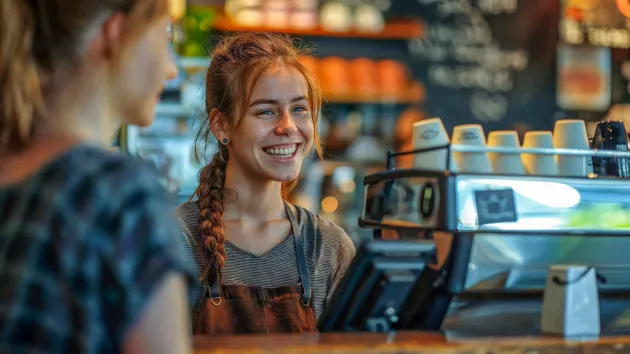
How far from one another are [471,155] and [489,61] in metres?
4.03

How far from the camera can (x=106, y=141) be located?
3.09 ft

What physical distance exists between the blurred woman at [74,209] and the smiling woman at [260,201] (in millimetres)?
996

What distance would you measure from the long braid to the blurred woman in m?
0.99

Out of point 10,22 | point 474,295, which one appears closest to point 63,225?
point 10,22

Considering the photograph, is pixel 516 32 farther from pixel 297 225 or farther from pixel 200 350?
pixel 200 350

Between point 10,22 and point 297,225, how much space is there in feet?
4.12

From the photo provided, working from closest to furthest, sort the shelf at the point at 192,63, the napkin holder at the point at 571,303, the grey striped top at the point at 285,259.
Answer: the napkin holder at the point at 571,303
the grey striped top at the point at 285,259
the shelf at the point at 192,63

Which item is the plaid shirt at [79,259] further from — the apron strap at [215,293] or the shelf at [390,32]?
the shelf at [390,32]

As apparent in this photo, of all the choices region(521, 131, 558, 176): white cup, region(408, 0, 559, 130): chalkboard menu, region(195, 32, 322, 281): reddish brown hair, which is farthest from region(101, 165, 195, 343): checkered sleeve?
region(408, 0, 559, 130): chalkboard menu

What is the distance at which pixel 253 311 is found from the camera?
5.91 ft

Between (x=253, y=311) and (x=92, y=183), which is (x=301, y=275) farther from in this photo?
(x=92, y=183)

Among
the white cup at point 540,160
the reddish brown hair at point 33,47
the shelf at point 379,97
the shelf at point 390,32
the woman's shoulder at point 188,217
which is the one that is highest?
the shelf at point 390,32

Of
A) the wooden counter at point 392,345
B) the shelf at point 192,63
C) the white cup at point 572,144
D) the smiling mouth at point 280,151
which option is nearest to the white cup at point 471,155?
the white cup at point 572,144

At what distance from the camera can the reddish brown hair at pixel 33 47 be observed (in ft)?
2.80
